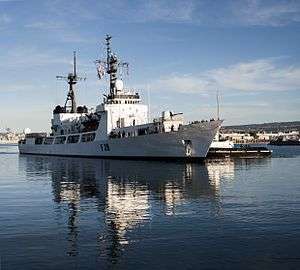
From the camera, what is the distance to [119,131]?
72000 millimetres

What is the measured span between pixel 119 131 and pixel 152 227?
5247 cm

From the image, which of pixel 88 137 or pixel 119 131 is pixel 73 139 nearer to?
pixel 88 137

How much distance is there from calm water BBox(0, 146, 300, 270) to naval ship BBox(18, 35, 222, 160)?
25.8 meters

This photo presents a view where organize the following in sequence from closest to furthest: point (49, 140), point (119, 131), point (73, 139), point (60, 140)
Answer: point (119, 131) < point (73, 139) < point (60, 140) < point (49, 140)

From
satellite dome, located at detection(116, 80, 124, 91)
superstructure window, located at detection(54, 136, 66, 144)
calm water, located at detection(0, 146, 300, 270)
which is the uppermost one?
satellite dome, located at detection(116, 80, 124, 91)

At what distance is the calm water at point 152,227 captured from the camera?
49.4 ft

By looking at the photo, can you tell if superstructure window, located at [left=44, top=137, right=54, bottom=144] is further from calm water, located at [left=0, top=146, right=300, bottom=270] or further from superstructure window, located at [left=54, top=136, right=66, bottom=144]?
calm water, located at [left=0, top=146, right=300, bottom=270]

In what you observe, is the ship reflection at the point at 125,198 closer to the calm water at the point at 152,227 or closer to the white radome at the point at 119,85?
the calm water at the point at 152,227

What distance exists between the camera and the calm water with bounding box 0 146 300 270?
15062mm

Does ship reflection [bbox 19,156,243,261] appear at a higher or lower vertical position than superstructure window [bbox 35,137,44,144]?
lower

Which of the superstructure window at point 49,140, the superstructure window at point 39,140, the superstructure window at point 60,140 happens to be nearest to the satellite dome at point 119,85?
the superstructure window at point 60,140

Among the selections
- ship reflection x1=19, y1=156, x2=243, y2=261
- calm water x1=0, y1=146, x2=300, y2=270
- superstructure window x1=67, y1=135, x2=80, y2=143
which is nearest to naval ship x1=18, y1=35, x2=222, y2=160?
superstructure window x1=67, y1=135, x2=80, y2=143

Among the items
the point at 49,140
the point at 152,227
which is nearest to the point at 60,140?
the point at 49,140

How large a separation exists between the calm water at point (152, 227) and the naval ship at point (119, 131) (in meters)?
25.8
